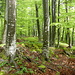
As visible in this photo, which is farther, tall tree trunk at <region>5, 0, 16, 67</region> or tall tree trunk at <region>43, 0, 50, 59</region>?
tall tree trunk at <region>43, 0, 50, 59</region>

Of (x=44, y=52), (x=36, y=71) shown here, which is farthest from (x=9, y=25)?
(x=44, y=52)

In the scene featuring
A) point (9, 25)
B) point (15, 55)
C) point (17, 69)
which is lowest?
point (17, 69)

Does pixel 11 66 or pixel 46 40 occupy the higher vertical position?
pixel 46 40

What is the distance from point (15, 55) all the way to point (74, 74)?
12.3ft

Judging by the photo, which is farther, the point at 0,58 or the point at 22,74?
the point at 0,58

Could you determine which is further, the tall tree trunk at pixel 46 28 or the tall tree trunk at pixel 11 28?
the tall tree trunk at pixel 46 28

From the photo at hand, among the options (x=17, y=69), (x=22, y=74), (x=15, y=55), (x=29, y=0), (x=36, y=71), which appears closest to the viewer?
(x=22, y=74)

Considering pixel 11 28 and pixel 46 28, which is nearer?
pixel 11 28

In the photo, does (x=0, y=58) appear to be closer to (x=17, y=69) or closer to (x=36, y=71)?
(x=17, y=69)

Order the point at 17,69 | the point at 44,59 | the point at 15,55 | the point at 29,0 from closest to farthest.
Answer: the point at 17,69 → the point at 15,55 → the point at 44,59 → the point at 29,0

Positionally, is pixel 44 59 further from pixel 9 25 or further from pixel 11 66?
pixel 9 25

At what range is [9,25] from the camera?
173 inches

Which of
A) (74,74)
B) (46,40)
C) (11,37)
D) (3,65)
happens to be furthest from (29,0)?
(74,74)

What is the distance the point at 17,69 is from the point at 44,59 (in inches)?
105
